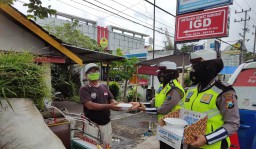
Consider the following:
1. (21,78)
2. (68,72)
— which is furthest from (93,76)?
(68,72)

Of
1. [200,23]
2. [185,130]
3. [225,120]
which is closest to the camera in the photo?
[185,130]

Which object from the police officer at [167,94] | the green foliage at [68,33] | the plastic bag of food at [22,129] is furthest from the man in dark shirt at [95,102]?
the green foliage at [68,33]

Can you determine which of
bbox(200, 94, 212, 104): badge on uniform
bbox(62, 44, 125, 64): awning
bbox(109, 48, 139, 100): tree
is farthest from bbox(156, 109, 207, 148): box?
bbox(109, 48, 139, 100): tree

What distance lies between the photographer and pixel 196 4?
332 inches

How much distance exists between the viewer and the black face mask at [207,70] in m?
1.97

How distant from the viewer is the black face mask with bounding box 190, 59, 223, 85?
1.97m

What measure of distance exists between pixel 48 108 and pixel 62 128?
26 centimetres

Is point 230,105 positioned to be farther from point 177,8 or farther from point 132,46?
point 132,46

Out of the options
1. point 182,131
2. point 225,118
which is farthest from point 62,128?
point 225,118

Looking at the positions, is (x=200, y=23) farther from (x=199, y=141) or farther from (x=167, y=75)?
(x=199, y=141)

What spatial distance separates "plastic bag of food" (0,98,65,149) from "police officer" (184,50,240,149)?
44.6 inches

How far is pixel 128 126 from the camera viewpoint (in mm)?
6828

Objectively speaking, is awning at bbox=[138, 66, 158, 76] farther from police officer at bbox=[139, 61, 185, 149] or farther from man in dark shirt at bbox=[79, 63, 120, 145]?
man in dark shirt at bbox=[79, 63, 120, 145]

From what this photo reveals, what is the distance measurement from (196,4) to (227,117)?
7670 mm
